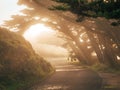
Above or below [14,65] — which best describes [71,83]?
below

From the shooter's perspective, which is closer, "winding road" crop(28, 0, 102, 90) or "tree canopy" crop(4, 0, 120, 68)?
"tree canopy" crop(4, 0, 120, 68)

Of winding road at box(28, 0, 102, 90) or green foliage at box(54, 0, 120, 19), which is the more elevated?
green foliage at box(54, 0, 120, 19)

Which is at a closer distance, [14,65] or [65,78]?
[14,65]

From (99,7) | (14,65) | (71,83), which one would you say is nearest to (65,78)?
(71,83)

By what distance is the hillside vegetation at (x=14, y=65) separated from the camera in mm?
18897

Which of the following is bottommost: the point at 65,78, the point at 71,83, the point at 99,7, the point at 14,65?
the point at 65,78

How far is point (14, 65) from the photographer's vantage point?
2073 centimetres

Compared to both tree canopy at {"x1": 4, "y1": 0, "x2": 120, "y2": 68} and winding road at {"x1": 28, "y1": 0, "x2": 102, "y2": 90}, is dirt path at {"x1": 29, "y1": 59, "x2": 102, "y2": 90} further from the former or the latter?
tree canopy at {"x1": 4, "y1": 0, "x2": 120, "y2": 68}

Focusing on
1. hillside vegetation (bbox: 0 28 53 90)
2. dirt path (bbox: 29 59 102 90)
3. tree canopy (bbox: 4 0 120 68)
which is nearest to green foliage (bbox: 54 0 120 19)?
tree canopy (bbox: 4 0 120 68)

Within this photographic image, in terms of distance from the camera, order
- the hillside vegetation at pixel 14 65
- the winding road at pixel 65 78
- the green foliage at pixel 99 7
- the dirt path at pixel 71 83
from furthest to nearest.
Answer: the hillside vegetation at pixel 14 65 < the winding road at pixel 65 78 < the dirt path at pixel 71 83 < the green foliage at pixel 99 7

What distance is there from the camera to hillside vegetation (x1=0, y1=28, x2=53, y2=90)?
18897 millimetres

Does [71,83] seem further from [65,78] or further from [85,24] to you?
[85,24]

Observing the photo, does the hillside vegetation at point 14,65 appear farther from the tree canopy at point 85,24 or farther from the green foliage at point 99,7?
the green foliage at point 99,7

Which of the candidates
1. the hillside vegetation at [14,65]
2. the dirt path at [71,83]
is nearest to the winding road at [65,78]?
the dirt path at [71,83]
